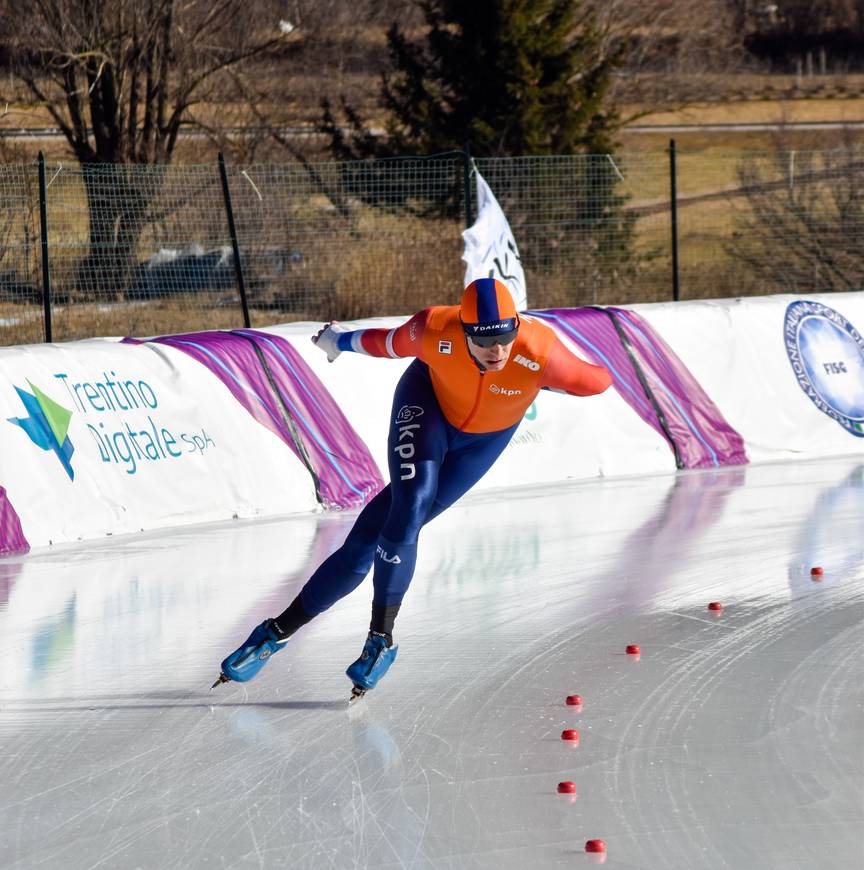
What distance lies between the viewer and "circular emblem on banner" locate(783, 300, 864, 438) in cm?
1038

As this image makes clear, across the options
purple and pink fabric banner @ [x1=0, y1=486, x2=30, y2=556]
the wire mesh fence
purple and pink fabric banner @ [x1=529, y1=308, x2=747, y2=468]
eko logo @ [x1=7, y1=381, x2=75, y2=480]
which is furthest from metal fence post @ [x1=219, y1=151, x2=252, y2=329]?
purple and pink fabric banner @ [x1=0, y1=486, x2=30, y2=556]

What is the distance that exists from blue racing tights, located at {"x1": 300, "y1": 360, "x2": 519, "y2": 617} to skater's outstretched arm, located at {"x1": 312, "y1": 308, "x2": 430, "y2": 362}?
0.41 ft

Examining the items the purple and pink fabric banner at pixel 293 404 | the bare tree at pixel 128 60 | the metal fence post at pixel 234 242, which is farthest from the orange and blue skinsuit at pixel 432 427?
the bare tree at pixel 128 60

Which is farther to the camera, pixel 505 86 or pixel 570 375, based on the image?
pixel 505 86

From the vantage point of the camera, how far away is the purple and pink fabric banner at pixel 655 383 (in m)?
9.73

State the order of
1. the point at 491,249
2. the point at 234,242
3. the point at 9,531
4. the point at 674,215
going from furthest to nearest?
the point at 674,215 → the point at 491,249 → the point at 234,242 → the point at 9,531

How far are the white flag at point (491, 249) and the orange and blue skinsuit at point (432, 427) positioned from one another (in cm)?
609

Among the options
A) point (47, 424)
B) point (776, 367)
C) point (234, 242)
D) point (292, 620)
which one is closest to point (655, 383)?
point (776, 367)

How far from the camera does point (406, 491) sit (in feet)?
15.0

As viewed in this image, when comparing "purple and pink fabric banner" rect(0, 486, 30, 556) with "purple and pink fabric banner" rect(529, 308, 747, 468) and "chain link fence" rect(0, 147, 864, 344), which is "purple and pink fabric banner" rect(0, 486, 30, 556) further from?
"purple and pink fabric banner" rect(529, 308, 747, 468)

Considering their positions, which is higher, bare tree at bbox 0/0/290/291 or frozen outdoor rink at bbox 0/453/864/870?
bare tree at bbox 0/0/290/291

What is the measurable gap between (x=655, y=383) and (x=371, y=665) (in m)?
5.64

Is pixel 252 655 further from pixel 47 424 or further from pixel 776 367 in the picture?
pixel 776 367

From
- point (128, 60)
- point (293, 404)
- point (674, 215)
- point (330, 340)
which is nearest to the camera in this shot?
point (330, 340)
